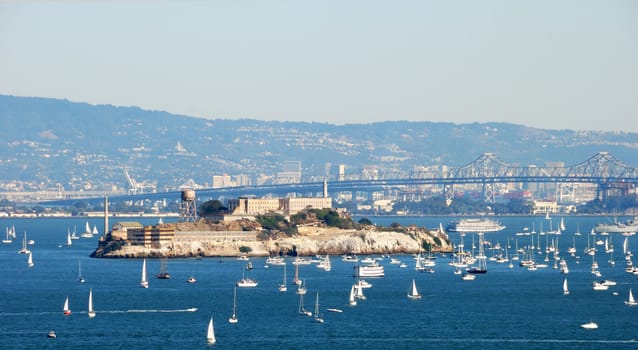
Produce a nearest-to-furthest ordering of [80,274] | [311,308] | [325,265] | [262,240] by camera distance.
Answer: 1. [311,308]
2. [80,274]
3. [325,265]
4. [262,240]

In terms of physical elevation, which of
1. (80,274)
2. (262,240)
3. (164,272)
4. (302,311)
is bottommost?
(80,274)

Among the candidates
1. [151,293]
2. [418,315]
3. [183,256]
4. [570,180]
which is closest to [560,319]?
[418,315]

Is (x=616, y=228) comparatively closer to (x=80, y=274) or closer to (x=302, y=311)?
(x=80, y=274)

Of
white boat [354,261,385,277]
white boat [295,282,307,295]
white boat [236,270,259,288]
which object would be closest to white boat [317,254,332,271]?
white boat [354,261,385,277]

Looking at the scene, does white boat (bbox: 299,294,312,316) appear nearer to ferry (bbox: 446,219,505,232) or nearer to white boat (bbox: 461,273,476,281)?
white boat (bbox: 461,273,476,281)

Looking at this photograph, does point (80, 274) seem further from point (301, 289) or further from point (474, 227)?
point (474, 227)

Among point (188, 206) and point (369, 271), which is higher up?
point (188, 206)

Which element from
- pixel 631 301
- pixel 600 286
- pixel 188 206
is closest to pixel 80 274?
pixel 600 286

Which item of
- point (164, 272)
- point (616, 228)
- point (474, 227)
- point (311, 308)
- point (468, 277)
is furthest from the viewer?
point (474, 227)

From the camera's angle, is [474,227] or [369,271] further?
[474,227]
